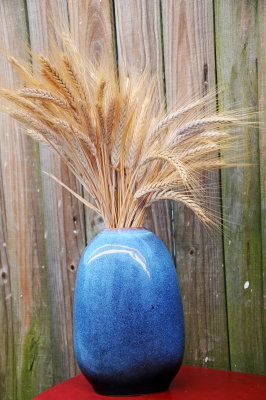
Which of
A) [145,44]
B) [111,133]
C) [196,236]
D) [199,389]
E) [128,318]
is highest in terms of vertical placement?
[145,44]

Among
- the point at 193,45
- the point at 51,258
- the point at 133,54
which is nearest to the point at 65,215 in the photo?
the point at 51,258

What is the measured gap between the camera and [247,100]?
1292mm

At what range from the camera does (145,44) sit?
1.39 m

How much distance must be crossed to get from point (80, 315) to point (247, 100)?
746 mm

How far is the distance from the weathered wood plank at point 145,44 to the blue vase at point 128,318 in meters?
0.34

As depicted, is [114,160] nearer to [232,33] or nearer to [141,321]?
[141,321]

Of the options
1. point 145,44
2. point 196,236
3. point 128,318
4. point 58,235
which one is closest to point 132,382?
point 128,318

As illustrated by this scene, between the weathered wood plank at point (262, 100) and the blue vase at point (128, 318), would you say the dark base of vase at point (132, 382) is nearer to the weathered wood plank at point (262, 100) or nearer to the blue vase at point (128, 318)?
the blue vase at point (128, 318)

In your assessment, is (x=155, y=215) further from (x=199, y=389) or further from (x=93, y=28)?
(x=93, y=28)

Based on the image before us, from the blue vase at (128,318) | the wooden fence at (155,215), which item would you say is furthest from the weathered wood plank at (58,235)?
the blue vase at (128,318)

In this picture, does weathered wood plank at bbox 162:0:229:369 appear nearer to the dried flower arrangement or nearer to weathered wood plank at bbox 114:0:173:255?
weathered wood plank at bbox 114:0:173:255

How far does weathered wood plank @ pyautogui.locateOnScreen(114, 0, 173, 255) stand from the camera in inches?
54.1

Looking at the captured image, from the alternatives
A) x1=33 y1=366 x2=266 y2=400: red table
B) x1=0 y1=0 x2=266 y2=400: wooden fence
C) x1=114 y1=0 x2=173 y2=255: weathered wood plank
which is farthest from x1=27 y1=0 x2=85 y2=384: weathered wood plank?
x1=33 y1=366 x2=266 y2=400: red table

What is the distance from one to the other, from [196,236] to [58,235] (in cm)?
47
